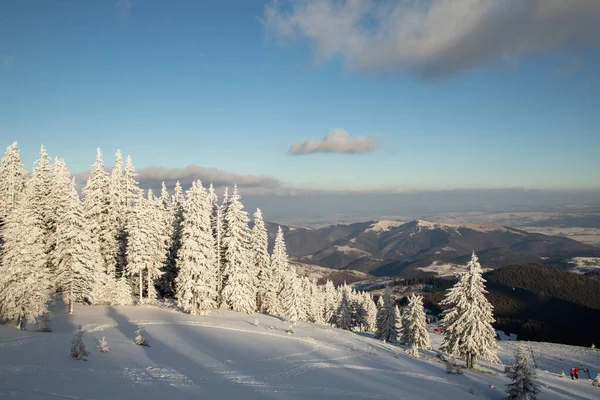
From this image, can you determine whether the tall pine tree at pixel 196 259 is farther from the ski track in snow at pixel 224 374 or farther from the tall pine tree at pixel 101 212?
the ski track in snow at pixel 224 374

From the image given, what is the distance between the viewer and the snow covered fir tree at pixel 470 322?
3838 cm

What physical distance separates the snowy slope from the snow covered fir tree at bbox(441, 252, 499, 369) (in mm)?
2766

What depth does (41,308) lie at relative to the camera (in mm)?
26047

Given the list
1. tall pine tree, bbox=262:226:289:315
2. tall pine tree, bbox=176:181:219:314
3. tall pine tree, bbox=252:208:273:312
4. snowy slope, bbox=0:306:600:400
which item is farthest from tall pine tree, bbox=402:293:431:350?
tall pine tree, bbox=176:181:219:314

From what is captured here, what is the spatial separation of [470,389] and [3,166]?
63.4 metres

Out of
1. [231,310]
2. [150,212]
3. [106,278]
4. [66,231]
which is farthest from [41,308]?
[231,310]

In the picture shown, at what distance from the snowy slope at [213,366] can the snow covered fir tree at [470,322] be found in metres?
2.77

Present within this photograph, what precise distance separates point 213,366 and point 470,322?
30.3 m

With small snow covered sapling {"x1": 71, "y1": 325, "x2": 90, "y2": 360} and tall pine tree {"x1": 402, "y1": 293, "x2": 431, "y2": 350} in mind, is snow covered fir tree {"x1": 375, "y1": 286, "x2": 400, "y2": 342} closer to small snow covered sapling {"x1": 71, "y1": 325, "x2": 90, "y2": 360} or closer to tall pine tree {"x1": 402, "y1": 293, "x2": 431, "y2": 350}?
tall pine tree {"x1": 402, "y1": 293, "x2": 431, "y2": 350}

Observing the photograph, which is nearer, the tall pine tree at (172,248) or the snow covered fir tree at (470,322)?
the snow covered fir tree at (470,322)

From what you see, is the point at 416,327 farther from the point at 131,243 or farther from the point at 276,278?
the point at 131,243

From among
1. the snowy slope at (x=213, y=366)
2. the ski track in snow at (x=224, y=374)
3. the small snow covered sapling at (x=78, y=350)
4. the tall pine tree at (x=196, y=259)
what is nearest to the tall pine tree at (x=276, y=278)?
the snowy slope at (x=213, y=366)

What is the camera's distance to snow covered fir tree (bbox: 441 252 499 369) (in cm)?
3838

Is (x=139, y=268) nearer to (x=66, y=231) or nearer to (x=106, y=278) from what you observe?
(x=106, y=278)
